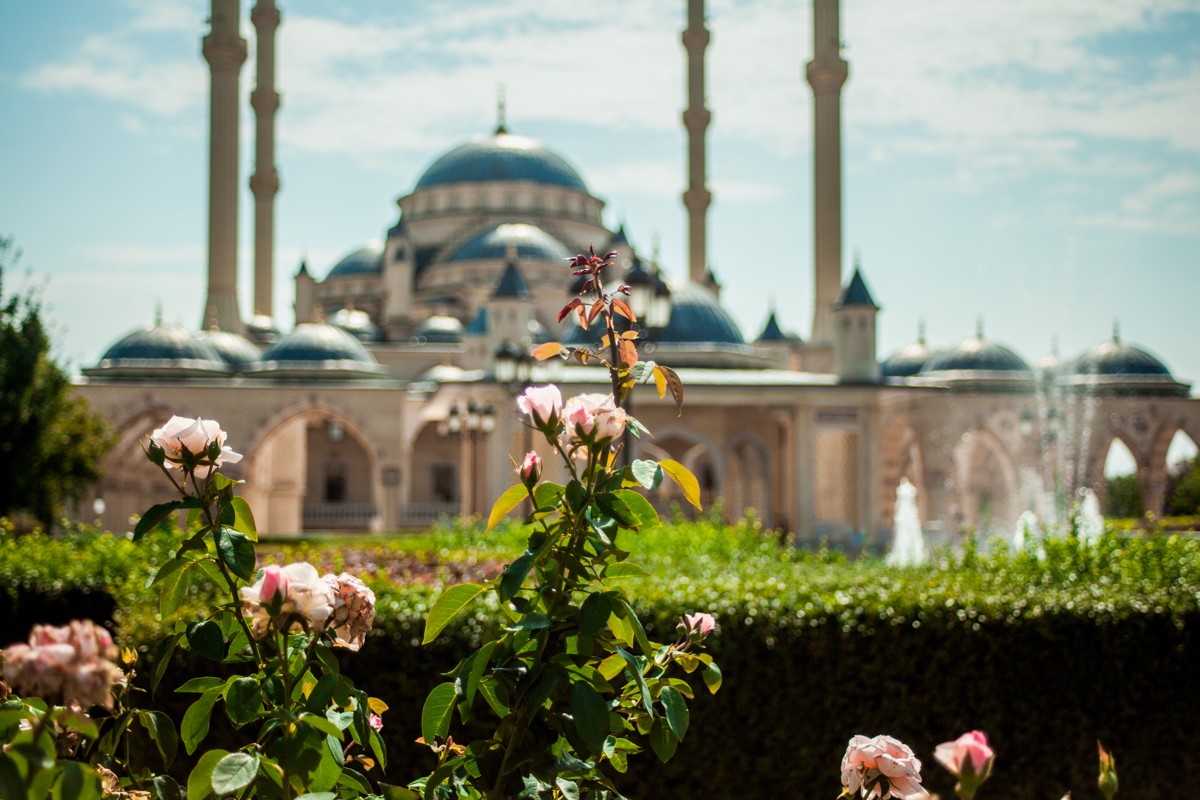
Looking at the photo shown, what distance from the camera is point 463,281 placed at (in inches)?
1539

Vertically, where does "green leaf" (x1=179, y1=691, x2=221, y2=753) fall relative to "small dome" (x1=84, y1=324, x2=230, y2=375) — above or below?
below

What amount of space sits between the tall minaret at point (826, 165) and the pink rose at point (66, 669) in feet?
99.5

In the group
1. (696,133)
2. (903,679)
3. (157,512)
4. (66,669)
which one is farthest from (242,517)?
(696,133)

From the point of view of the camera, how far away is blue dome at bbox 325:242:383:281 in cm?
4378

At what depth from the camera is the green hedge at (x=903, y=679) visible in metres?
5.20

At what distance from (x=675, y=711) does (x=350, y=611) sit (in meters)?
0.63

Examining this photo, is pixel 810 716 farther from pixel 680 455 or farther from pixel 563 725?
pixel 680 455

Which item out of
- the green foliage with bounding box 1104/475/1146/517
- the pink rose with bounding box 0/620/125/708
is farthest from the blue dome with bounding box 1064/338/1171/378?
the pink rose with bounding box 0/620/125/708

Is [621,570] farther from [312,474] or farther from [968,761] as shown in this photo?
[312,474]

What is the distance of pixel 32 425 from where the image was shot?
61.1 ft

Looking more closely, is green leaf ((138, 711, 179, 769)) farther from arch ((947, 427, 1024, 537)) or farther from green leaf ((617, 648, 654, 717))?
arch ((947, 427, 1024, 537))

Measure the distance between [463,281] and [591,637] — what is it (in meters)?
37.4

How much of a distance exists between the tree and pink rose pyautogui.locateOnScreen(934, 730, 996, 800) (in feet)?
61.6

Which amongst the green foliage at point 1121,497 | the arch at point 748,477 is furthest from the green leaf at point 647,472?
the green foliage at point 1121,497
